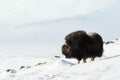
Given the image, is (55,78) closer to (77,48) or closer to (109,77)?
(109,77)

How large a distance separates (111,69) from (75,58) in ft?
20.4

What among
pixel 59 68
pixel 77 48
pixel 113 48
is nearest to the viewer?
A: pixel 59 68

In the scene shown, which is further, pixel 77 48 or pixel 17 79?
pixel 77 48

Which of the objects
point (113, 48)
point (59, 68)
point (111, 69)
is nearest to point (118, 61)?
point (111, 69)

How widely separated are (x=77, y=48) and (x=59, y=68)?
2695 millimetres

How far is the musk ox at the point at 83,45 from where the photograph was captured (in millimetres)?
19781

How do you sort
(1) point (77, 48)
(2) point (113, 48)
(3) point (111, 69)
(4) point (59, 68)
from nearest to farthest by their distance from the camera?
(3) point (111, 69) < (4) point (59, 68) < (1) point (77, 48) < (2) point (113, 48)

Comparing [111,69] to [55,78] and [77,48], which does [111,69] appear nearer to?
[55,78]

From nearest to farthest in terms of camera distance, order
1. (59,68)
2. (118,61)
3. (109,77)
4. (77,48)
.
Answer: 1. (109,77)
2. (118,61)
3. (59,68)
4. (77,48)

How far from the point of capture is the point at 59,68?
17391mm

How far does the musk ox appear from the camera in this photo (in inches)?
779

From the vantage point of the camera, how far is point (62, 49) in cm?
2070

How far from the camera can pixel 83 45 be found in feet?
65.7

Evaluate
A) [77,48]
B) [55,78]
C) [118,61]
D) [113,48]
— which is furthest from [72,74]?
[113,48]
